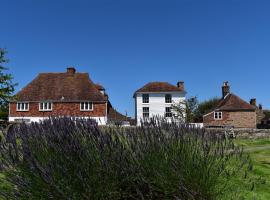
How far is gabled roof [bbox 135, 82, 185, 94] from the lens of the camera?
5097cm

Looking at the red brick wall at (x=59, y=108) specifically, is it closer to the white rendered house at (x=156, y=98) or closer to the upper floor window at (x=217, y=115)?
the white rendered house at (x=156, y=98)

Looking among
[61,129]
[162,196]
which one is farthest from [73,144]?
[162,196]

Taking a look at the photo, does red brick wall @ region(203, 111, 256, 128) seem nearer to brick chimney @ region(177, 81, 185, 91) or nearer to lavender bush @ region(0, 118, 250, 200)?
brick chimney @ region(177, 81, 185, 91)

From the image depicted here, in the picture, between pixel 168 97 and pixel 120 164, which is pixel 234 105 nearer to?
pixel 168 97

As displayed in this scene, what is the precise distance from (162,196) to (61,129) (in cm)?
131

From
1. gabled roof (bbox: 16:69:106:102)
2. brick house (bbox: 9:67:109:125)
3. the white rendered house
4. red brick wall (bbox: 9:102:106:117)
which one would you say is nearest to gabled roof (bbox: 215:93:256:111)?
the white rendered house

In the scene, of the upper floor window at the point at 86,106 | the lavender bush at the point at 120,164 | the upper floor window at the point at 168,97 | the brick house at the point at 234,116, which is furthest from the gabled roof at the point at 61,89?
the lavender bush at the point at 120,164

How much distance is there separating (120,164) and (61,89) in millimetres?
41781

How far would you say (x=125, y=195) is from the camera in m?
3.41

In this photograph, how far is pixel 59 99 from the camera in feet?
140

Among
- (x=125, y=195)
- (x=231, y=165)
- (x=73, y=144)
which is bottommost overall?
(x=125, y=195)

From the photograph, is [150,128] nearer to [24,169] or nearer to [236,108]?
[24,169]

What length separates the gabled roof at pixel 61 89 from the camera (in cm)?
4275

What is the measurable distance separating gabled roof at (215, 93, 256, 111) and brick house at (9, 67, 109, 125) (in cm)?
1715
